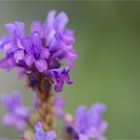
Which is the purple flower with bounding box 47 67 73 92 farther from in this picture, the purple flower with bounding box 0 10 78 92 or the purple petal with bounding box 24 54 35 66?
the purple petal with bounding box 24 54 35 66

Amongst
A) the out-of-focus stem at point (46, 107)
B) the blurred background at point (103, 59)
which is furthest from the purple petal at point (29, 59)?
the blurred background at point (103, 59)

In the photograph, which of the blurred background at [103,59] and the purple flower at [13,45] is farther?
the blurred background at [103,59]

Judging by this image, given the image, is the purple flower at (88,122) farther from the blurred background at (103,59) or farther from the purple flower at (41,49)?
the blurred background at (103,59)

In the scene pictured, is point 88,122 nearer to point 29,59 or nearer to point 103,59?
point 29,59

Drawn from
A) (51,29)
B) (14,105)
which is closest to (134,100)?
(14,105)

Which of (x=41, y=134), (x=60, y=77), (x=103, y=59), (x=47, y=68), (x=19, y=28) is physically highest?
(x=103, y=59)

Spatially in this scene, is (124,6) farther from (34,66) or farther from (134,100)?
(34,66)

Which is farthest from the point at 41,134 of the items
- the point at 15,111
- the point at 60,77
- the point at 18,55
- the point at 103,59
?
the point at 103,59
